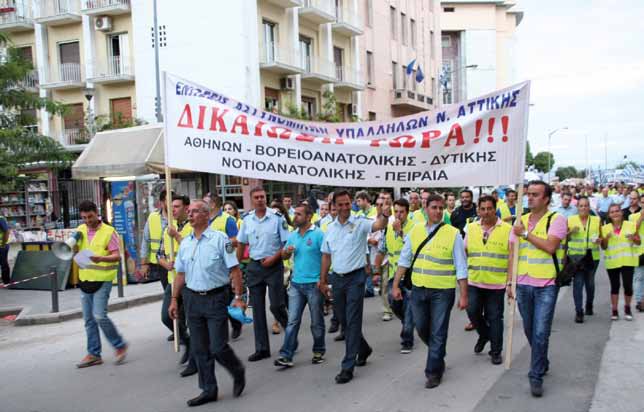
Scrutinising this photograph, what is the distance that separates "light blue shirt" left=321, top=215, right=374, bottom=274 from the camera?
20.5 ft

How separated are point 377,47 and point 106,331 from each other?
33.1m

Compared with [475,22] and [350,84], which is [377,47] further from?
[475,22]

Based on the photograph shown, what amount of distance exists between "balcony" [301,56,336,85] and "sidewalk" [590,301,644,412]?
2353cm

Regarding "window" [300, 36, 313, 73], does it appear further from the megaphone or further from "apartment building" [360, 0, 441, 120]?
the megaphone

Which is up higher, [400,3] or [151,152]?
[400,3]

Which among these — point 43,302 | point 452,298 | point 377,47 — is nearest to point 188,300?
point 452,298

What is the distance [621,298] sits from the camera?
33.7 ft

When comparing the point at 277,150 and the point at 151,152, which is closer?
the point at 277,150

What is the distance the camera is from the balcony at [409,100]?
3934cm

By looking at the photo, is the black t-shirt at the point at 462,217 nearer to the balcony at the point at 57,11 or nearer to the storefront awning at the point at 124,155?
the storefront awning at the point at 124,155

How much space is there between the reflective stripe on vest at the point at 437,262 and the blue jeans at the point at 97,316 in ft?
11.5

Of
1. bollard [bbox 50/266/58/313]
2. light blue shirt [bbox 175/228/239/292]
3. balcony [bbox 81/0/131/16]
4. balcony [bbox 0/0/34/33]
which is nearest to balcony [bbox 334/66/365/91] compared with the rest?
balcony [bbox 81/0/131/16]

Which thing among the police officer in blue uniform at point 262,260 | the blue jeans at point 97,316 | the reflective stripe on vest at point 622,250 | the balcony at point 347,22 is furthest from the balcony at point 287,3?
the blue jeans at point 97,316

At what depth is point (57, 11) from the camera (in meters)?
30.0
